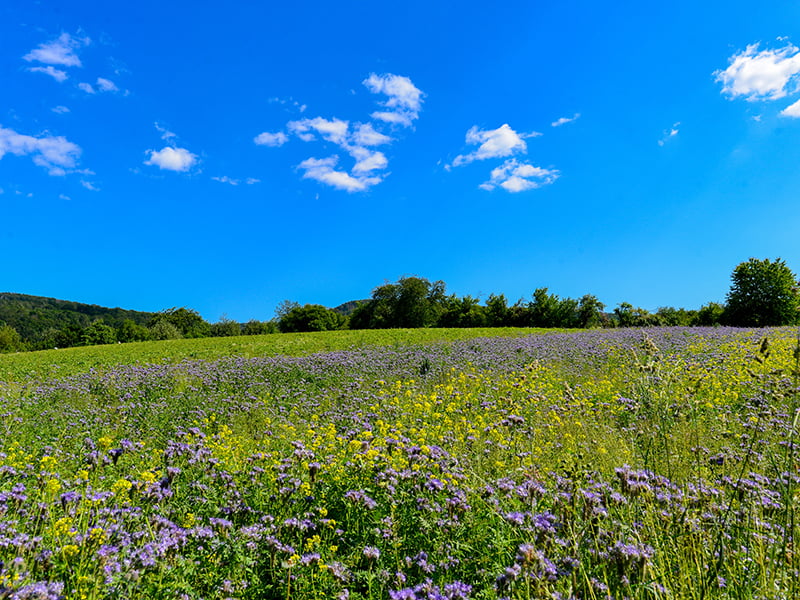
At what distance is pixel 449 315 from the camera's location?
6481 centimetres

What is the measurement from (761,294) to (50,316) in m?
168

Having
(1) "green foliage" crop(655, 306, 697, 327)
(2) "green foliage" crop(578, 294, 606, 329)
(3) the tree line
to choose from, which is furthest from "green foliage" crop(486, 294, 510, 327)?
(1) "green foliage" crop(655, 306, 697, 327)

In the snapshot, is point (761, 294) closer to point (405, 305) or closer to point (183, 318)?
point (405, 305)

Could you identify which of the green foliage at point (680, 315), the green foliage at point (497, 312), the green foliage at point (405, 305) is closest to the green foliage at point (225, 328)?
the green foliage at point (405, 305)

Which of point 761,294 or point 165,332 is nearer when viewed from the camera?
point 761,294

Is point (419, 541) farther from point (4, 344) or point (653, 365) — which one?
point (4, 344)

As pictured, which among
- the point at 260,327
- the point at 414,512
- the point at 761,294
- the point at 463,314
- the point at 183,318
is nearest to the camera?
the point at 414,512

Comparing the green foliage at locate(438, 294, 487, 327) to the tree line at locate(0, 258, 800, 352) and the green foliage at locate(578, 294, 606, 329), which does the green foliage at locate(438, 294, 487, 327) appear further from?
the green foliage at locate(578, 294, 606, 329)

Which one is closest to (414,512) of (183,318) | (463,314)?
(463,314)

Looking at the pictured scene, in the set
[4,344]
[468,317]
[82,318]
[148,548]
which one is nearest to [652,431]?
[148,548]

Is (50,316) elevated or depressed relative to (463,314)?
elevated

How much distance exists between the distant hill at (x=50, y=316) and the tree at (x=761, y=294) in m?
99.0

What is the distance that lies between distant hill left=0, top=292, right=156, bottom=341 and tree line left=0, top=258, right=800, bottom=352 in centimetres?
2427

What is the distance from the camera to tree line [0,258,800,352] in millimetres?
36031
